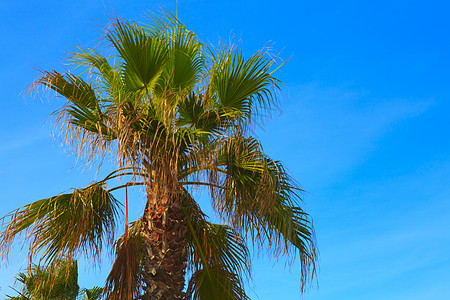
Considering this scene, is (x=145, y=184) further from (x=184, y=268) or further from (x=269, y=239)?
(x=269, y=239)

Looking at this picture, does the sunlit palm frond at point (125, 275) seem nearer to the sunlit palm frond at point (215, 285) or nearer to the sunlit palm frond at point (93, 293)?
the sunlit palm frond at point (215, 285)

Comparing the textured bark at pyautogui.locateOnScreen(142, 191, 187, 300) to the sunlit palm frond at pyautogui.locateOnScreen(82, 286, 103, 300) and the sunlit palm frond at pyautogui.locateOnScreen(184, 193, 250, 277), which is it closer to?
the sunlit palm frond at pyautogui.locateOnScreen(184, 193, 250, 277)

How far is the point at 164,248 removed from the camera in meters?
6.27

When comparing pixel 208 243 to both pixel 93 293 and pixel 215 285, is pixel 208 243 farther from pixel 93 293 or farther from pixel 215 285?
pixel 93 293

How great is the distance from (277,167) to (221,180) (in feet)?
2.60

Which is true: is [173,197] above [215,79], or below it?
below

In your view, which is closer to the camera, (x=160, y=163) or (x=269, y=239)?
(x=160, y=163)

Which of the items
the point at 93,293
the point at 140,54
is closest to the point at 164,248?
the point at 140,54

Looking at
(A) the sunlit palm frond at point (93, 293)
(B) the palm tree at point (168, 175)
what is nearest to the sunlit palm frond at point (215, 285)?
(B) the palm tree at point (168, 175)

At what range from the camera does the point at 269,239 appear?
6.64 m

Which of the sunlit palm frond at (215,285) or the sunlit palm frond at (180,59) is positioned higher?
the sunlit palm frond at (180,59)

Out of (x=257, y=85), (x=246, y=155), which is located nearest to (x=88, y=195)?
(x=246, y=155)

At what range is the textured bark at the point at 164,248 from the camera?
624 cm

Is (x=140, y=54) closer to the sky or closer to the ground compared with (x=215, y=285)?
closer to the sky
